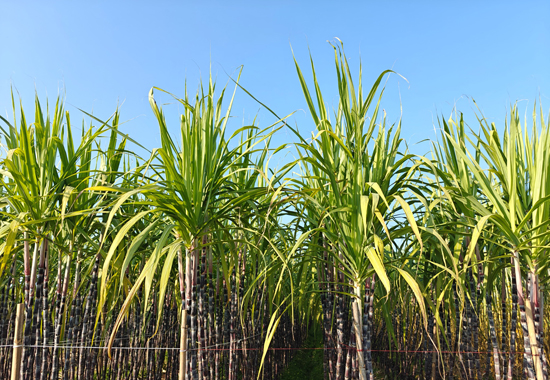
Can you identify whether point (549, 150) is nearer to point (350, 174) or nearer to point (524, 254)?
point (524, 254)

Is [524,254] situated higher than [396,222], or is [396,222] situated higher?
[396,222]

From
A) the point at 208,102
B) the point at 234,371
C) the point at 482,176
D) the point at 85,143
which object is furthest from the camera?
the point at 234,371

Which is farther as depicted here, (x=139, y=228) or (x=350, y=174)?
(x=139, y=228)

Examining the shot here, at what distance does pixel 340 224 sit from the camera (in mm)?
1868

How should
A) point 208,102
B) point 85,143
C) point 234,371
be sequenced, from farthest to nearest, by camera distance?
point 234,371 < point 85,143 < point 208,102

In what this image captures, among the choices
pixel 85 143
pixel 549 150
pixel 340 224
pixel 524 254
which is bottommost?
pixel 524 254

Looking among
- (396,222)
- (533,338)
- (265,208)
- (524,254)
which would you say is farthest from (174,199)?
(533,338)

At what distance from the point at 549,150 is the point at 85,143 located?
2.68 m

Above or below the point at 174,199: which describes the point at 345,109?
above

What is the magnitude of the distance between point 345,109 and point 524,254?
1176 millimetres

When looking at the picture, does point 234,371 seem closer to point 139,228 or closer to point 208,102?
point 139,228

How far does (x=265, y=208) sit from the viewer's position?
2152 millimetres

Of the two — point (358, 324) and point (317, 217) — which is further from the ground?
point (317, 217)

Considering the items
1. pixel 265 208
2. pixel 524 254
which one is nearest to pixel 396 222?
pixel 524 254
